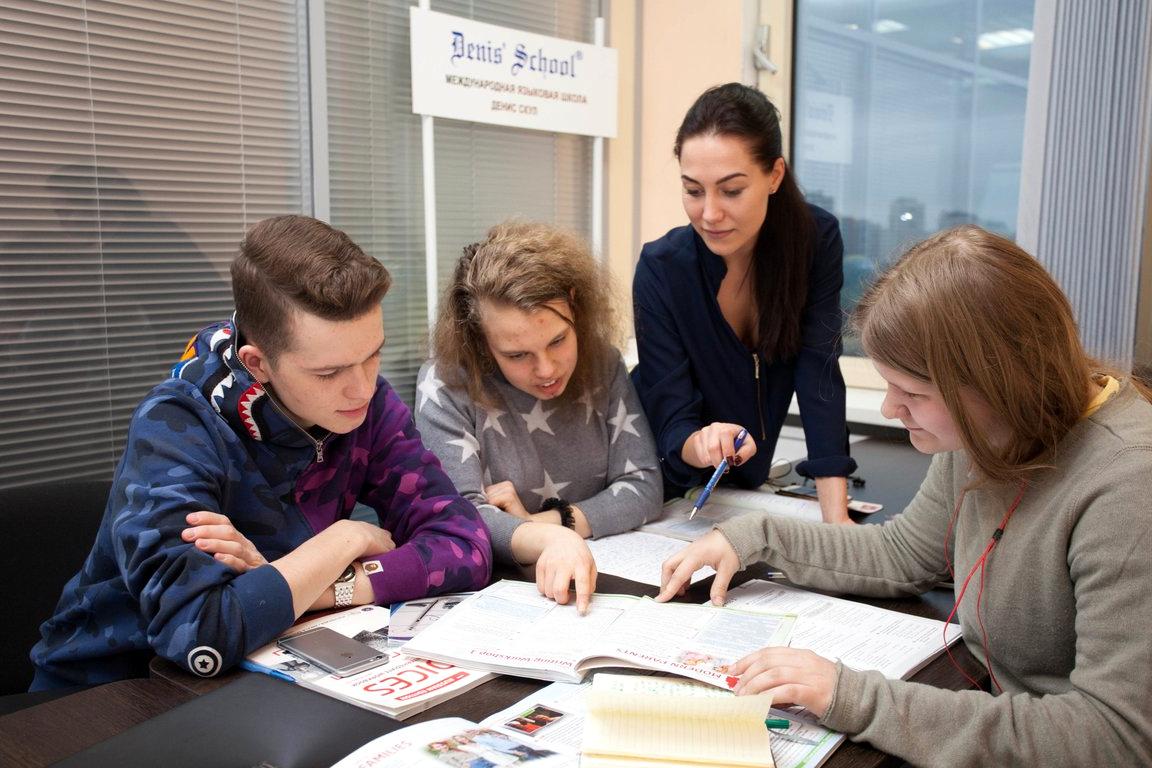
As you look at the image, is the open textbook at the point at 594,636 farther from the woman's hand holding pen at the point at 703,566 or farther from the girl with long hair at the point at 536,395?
the girl with long hair at the point at 536,395

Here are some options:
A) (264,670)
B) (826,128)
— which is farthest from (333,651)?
(826,128)

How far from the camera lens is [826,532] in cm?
140

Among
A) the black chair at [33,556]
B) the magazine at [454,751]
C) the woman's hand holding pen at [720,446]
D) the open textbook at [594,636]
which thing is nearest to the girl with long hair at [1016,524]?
the open textbook at [594,636]

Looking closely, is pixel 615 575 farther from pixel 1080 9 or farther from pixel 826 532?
pixel 1080 9

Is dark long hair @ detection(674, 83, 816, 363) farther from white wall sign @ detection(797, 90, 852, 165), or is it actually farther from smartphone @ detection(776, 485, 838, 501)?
white wall sign @ detection(797, 90, 852, 165)

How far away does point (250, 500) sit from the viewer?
130 cm

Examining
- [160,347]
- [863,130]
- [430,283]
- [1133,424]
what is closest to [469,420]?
[1133,424]

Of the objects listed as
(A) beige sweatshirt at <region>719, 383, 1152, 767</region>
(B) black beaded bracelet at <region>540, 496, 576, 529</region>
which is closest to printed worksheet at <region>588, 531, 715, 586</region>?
(B) black beaded bracelet at <region>540, 496, 576, 529</region>

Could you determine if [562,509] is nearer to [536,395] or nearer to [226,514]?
[536,395]

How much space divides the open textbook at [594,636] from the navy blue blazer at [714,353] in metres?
0.75

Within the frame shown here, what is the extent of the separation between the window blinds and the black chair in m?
1.04

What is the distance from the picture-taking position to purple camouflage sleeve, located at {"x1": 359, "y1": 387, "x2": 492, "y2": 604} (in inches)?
51.6

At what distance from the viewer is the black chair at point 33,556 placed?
144 cm

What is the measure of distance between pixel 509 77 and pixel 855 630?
2601 millimetres
